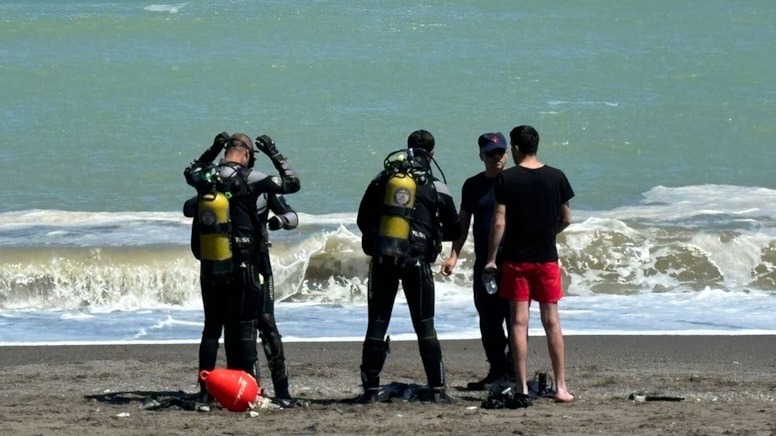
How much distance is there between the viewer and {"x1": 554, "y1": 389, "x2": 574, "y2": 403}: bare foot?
7.96 m

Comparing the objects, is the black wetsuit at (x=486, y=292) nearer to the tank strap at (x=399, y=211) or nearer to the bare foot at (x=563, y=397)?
the bare foot at (x=563, y=397)

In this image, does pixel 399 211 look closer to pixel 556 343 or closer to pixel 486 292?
pixel 486 292

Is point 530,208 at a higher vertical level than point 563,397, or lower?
higher

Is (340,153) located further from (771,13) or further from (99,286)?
(771,13)

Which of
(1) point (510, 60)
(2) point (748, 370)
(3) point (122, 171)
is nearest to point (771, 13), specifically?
(1) point (510, 60)

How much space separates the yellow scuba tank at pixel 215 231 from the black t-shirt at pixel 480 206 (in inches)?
60.0

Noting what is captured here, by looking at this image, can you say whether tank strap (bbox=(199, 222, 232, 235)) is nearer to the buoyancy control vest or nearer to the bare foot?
the buoyancy control vest

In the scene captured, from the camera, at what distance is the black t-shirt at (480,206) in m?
8.43

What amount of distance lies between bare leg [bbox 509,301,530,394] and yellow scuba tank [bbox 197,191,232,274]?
1.58 metres

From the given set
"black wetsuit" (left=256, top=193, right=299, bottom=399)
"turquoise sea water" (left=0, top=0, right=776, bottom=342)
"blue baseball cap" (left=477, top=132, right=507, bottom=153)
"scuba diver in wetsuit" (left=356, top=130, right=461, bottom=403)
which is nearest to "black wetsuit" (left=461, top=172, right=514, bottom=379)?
"blue baseball cap" (left=477, top=132, right=507, bottom=153)

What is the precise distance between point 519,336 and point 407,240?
0.81 meters

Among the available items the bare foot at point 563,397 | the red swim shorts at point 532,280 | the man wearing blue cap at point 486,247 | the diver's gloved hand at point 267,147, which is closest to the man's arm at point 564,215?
the red swim shorts at point 532,280

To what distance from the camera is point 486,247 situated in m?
8.42

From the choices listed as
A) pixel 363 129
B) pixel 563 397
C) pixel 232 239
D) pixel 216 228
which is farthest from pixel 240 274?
pixel 363 129
